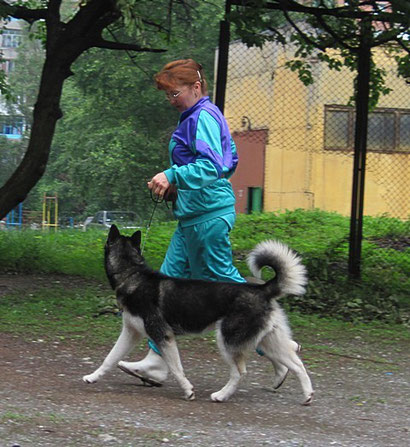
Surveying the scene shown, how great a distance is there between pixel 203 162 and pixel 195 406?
148 cm

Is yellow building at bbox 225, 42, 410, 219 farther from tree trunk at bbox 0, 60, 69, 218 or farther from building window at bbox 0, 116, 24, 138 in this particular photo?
building window at bbox 0, 116, 24, 138

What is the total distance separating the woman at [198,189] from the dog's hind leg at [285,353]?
582 mm

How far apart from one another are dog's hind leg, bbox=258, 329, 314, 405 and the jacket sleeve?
41.0 inches

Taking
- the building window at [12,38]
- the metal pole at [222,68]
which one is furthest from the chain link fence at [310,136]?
the building window at [12,38]

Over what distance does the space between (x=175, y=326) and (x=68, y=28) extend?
6.03 meters

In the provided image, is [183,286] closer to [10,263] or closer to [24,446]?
[24,446]

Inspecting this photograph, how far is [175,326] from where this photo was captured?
5.31m

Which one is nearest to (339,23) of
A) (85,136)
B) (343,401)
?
(343,401)

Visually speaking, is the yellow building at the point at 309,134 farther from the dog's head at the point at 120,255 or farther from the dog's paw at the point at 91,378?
the dog's paw at the point at 91,378

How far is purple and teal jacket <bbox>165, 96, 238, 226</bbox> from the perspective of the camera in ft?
17.2

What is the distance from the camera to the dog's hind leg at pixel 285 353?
5297 mm

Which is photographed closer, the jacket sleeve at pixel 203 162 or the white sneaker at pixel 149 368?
the jacket sleeve at pixel 203 162

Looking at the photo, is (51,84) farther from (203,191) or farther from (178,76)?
(203,191)

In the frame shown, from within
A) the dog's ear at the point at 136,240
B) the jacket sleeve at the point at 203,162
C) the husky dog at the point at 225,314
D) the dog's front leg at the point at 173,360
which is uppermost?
the jacket sleeve at the point at 203,162
